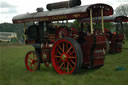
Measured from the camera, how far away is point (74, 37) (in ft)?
20.6

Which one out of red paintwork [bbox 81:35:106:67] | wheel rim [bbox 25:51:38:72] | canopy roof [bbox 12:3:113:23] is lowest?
wheel rim [bbox 25:51:38:72]

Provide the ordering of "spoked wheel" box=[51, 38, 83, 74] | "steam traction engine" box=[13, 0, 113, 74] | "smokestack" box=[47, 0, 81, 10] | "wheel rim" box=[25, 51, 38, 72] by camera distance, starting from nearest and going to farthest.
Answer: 1. "spoked wheel" box=[51, 38, 83, 74]
2. "steam traction engine" box=[13, 0, 113, 74]
3. "smokestack" box=[47, 0, 81, 10]
4. "wheel rim" box=[25, 51, 38, 72]

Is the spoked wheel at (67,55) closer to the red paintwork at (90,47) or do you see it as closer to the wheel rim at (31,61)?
the red paintwork at (90,47)

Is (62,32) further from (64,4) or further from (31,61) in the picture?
(31,61)

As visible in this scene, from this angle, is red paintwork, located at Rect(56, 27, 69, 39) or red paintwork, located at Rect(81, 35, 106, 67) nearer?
red paintwork, located at Rect(81, 35, 106, 67)

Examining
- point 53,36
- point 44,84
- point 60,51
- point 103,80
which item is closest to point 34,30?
point 53,36

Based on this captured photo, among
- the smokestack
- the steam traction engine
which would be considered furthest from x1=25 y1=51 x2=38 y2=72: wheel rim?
the smokestack

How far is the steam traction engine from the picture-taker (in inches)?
230

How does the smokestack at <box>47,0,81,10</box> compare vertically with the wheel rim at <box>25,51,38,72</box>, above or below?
above

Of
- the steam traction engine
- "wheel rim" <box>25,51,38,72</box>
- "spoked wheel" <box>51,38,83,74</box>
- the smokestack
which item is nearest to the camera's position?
"spoked wheel" <box>51,38,83,74</box>

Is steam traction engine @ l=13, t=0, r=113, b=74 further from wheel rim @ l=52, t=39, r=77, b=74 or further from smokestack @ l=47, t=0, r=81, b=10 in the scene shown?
smokestack @ l=47, t=0, r=81, b=10

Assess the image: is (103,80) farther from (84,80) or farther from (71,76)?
(71,76)

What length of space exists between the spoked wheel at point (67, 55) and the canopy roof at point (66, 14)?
0.80 metres

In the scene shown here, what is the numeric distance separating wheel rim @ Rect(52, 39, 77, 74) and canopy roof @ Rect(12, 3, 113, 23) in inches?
33.7
